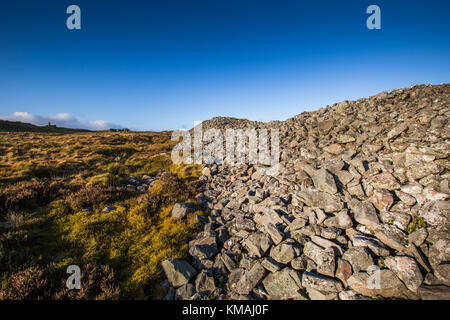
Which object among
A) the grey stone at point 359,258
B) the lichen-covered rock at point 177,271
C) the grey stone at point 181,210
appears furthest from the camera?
the grey stone at point 181,210

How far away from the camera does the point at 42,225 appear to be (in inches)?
316

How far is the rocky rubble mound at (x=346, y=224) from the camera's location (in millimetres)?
4363

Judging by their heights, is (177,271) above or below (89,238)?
below

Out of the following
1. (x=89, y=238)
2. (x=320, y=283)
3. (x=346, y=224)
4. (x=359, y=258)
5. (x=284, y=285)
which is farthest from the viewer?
(x=89, y=238)

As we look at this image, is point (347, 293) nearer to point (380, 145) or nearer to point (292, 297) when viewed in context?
point (292, 297)

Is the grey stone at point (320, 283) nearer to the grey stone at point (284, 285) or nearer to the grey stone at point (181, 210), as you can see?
the grey stone at point (284, 285)

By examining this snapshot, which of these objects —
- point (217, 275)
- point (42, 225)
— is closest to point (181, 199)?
point (217, 275)

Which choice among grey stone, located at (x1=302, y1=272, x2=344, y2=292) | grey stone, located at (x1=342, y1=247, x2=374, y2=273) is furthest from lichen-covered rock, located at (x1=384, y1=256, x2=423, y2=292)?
grey stone, located at (x1=302, y1=272, x2=344, y2=292)

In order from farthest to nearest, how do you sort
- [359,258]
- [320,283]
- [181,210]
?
[181,210] < [359,258] < [320,283]

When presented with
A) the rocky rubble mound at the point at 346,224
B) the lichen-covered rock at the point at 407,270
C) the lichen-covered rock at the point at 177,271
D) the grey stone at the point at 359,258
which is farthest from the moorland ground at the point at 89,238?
the lichen-covered rock at the point at 407,270

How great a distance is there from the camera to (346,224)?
570cm

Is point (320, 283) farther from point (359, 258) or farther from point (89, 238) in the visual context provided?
point (89, 238)

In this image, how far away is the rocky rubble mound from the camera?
4.36 metres

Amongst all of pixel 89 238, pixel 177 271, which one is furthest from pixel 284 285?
pixel 89 238
